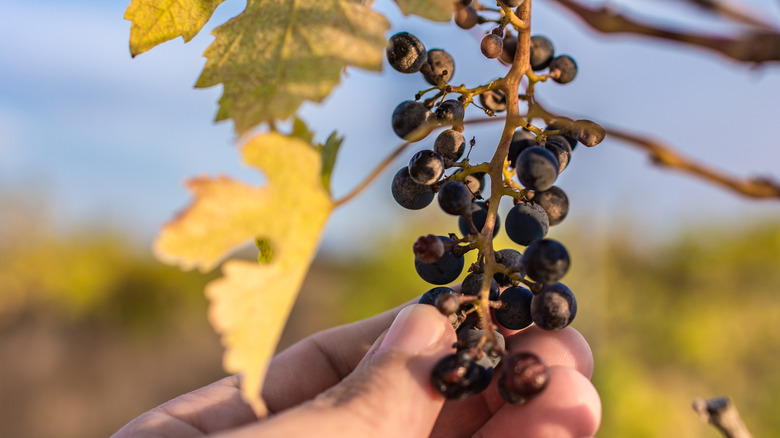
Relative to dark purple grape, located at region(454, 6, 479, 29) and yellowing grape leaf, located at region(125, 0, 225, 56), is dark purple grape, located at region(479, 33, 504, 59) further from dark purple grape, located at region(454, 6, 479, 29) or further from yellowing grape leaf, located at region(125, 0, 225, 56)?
yellowing grape leaf, located at region(125, 0, 225, 56)

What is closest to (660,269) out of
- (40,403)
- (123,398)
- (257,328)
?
(123,398)

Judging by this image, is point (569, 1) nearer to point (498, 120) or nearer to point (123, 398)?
point (498, 120)

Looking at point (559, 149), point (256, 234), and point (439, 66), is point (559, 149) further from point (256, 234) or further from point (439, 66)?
point (256, 234)

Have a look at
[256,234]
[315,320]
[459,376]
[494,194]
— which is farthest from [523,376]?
[315,320]

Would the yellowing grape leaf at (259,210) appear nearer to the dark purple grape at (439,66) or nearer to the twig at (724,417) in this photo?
the dark purple grape at (439,66)

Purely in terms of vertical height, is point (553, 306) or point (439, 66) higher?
point (439, 66)

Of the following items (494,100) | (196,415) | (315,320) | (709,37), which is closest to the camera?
(709,37)

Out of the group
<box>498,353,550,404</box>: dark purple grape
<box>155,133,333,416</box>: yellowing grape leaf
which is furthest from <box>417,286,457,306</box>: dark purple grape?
<box>155,133,333,416</box>: yellowing grape leaf
